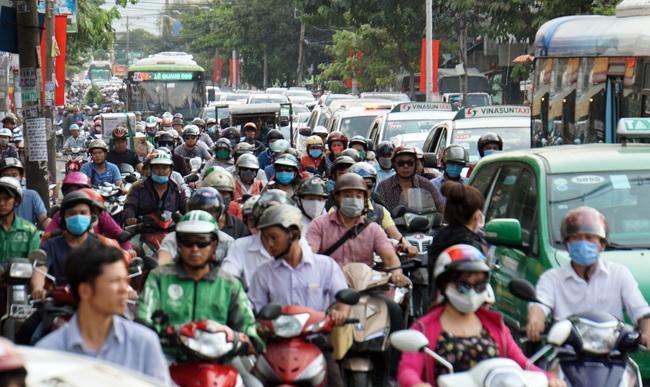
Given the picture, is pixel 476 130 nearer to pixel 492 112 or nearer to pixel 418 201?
pixel 492 112

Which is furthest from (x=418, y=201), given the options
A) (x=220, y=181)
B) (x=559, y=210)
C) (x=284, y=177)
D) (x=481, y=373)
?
(x=481, y=373)

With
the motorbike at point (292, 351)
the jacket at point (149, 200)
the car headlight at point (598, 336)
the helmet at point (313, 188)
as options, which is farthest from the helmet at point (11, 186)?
the car headlight at point (598, 336)

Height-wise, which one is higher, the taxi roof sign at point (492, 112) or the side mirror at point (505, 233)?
the taxi roof sign at point (492, 112)

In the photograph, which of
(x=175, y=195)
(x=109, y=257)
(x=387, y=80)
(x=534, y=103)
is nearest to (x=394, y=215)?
(x=175, y=195)

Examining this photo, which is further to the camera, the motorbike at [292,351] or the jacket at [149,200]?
the jacket at [149,200]

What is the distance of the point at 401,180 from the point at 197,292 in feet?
18.0

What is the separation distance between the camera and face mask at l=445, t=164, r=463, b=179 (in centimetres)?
1131

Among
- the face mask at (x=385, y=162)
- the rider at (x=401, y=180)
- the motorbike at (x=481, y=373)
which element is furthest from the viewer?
the face mask at (x=385, y=162)

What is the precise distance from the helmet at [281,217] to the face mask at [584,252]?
4.97ft

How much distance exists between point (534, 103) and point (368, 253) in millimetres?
11743

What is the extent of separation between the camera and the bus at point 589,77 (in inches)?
632

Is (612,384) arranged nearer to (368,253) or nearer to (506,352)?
(506,352)

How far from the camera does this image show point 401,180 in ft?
37.2

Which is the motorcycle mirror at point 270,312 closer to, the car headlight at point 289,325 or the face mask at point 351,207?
the car headlight at point 289,325
